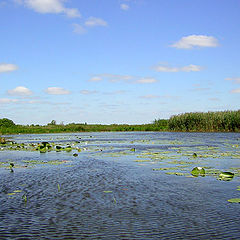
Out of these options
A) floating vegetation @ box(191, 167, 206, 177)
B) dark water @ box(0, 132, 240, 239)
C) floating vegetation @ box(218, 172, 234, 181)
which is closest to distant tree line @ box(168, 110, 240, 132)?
floating vegetation @ box(191, 167, 206, 177)

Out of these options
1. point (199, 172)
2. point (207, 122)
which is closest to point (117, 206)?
point (199, 172)

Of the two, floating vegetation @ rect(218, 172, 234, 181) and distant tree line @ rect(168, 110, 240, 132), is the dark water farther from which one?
distant tree line @ rect(168, 110, 240, 132)

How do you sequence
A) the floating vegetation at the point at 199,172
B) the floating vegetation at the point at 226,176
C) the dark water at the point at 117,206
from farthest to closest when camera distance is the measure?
1. the floating vegetation at the point at 199,172
2. the floating vegetation at the point at 226,176
3. the dark water at the point at 117,206

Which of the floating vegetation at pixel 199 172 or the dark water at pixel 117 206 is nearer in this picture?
the dark water at pixel 117 206

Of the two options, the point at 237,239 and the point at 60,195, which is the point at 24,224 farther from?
the point at 237,239

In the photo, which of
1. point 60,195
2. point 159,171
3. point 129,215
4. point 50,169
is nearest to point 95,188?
point 60,195

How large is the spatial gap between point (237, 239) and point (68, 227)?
2978mm

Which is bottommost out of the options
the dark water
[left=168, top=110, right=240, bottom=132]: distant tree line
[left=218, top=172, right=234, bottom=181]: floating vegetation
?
the dark water

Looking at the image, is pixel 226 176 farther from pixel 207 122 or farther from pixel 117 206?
pixel 207 122

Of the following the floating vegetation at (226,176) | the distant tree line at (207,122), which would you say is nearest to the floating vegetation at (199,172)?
the floating vegetation at (226,176)

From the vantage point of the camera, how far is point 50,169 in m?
12.5

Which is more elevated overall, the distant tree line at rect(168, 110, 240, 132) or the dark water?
the distant tree line at rect(168, 110, 240, 132)

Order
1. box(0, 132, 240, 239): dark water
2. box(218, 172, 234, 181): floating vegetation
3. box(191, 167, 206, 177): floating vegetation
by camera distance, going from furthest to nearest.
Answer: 1. box(191, 167, 206, 177): floating vegetation
2. box(218, 172, 234, 181): floating vegetation
3. box(0, 132, 240, 239): dark water

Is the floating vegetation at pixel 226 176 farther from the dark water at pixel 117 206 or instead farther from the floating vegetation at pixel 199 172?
the floating vegetation at pixel 199 172
